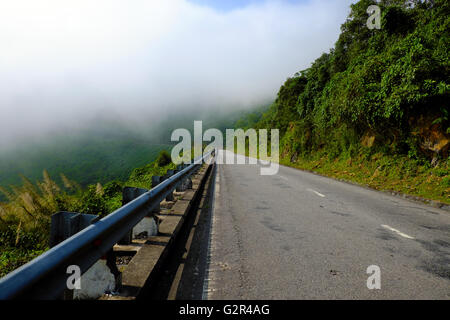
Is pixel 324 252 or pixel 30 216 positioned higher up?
pixel 30 216

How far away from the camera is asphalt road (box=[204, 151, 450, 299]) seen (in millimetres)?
2629

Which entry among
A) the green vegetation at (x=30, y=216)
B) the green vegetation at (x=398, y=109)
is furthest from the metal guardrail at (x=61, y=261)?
the green vegetation at (x=398, y=109)

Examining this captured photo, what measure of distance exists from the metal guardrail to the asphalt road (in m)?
1.17

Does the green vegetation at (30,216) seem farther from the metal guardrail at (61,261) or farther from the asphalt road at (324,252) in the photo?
the asphalt road at (324,252)


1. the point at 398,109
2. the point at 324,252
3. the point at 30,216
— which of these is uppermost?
the point at 398,109

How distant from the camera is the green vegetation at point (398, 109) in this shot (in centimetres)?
1004

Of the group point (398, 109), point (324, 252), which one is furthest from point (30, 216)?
point (398, 109)

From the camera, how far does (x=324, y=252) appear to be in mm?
3586

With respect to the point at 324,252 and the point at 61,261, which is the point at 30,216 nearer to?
the point at 61,261

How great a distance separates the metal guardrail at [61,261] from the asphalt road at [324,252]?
117 centimetres

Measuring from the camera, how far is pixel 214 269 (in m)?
3.06

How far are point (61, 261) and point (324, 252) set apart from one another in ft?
10.9

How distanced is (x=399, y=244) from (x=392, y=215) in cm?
241
